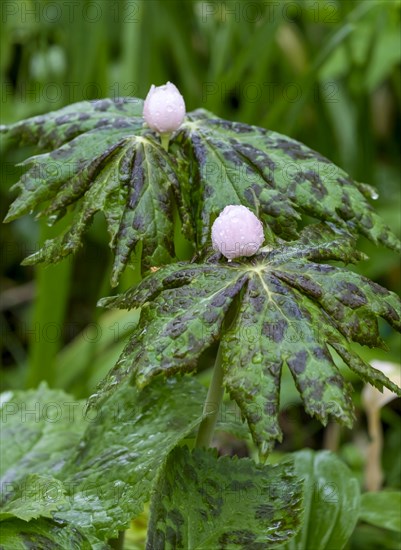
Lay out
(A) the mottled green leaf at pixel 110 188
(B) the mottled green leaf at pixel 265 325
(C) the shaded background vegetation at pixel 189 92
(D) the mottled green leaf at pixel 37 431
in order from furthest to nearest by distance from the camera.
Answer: (C) the shaded background vegetation at pixel 189 92 < (D) the mottled green leaf at pixel 37 431 < (A) the mottled green leaf at pixel 110 188 < (B) the mottled green leaf at pixel 265 325

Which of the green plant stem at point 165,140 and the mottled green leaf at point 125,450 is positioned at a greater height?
the green plant stem at point 165,140

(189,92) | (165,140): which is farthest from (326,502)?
(189,92)

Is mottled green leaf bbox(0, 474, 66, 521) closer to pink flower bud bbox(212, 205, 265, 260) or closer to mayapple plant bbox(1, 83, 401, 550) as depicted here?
mayapple plant bbox(1, 83, 401, 550)

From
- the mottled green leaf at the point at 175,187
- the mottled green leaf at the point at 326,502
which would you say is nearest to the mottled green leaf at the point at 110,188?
the mottled green leaf at the point at 175,187

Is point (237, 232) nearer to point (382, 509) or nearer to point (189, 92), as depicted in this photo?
point (382, 509)

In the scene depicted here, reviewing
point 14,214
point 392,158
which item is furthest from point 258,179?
point 392,158

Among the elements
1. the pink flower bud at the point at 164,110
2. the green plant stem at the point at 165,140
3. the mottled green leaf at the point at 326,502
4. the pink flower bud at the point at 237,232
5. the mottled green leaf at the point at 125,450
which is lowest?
→ the mottled green leaf at the point at 326,502

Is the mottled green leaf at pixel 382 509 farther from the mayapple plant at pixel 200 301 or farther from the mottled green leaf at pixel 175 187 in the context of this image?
the mottled green leaf at pixel 175 187
